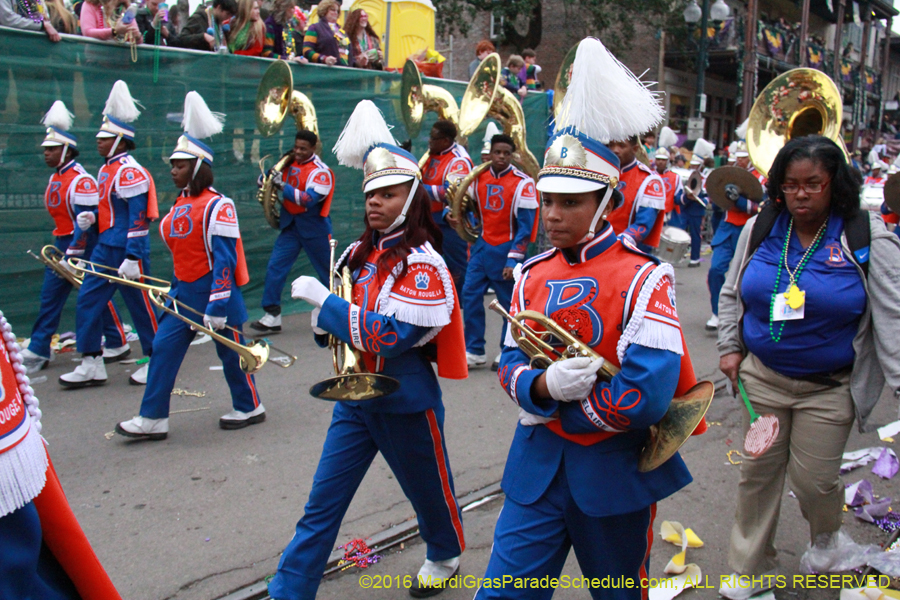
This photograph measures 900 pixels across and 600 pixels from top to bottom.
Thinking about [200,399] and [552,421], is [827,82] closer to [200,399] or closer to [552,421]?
[552,421]

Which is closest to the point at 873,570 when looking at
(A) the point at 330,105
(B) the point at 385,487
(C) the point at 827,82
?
(B) the point at 385,487

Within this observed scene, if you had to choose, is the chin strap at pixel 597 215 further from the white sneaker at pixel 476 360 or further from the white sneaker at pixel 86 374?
the white sneaker at pixel 86 374

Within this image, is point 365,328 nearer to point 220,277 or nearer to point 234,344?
point 234,344

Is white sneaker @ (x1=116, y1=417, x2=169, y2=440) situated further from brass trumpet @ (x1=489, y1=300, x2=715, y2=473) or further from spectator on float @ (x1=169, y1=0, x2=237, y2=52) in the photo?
spectator on float @ (x1=169, y1=0, x2=237, y2=52)

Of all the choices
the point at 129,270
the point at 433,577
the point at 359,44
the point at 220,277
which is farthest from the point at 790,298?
the point at 359,44

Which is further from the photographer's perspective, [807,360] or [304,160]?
[304,160]

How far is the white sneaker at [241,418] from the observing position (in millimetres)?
5258

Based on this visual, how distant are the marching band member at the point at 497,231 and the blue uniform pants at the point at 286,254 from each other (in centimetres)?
197

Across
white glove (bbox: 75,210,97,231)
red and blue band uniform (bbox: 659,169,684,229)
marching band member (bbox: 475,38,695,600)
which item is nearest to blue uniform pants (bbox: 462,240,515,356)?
white glove (bbox: 75,210,97,231)

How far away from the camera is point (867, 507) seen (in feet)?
13.6

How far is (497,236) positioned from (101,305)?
11.3 feet

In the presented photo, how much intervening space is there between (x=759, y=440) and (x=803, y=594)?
79 cm

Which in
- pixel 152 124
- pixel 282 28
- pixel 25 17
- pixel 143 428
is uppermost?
pixel 282 28

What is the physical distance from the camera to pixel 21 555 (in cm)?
156
